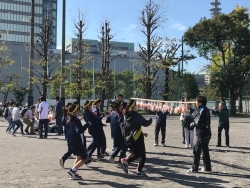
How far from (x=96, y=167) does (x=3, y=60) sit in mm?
26734

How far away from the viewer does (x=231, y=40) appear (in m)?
44.2

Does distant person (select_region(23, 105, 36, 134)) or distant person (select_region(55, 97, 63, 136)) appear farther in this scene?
distant person (select_region(23, 105, 36, 134))

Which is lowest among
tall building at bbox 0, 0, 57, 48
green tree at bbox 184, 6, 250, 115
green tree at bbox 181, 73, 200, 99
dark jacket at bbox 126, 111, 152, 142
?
dark jacket at bbox 126, 111, 152, 142

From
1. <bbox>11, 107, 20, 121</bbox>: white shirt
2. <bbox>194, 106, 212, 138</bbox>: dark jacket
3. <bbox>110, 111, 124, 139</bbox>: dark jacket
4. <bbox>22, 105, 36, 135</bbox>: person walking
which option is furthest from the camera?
<bbox>22, 105, 36, 135</bbox>: person walking

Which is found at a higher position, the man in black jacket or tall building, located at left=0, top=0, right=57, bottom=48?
tall building, located at left=0, top=0, right=57, bottom=48

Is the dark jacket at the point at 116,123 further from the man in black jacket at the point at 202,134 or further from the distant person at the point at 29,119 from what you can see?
the distant person at the point at 29,119

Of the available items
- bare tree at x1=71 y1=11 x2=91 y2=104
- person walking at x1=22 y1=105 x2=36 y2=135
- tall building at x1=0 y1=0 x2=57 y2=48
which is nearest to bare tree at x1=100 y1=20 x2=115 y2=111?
bare tree at x1=71 y1=11 x2=91 y2=104

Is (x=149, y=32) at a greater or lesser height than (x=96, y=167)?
greater

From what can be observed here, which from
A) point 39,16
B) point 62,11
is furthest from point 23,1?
point 62,11

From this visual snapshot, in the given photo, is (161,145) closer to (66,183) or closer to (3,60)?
(66,183)

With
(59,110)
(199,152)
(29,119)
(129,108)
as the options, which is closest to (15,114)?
(29,119)

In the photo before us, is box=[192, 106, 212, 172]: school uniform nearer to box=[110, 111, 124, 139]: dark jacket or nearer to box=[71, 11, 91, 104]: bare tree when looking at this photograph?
box=[110, 111, 124, 139]: dark jacket

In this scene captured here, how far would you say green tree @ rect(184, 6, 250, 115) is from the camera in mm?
43219

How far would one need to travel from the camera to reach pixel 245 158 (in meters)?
→ 10.6
